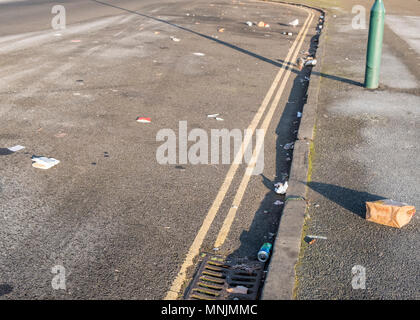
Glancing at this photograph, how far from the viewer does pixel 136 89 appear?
979cm

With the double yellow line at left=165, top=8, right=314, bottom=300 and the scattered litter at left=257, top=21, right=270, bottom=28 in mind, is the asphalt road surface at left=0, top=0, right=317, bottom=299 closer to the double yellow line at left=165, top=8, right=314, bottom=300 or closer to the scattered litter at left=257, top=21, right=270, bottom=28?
the double yellow line at left=165, top=8, right=314, bottom=300

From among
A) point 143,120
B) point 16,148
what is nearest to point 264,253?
point 16,148

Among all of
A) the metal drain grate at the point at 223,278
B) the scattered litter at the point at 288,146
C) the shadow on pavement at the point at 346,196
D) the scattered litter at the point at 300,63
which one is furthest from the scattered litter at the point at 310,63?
the metal drain grate at the point at 223,278

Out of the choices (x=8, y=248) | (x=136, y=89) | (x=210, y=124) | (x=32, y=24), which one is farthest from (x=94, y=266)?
(x=32, y=24)

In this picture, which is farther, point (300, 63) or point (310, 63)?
point (310, 63)

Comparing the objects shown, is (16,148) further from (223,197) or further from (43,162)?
(223,197)

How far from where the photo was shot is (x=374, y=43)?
9.73m

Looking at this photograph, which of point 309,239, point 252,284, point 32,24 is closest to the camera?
point 252,284

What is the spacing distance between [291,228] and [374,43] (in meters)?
6.05

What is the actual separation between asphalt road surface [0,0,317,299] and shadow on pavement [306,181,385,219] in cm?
60

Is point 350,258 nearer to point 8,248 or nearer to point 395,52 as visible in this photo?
point 8,248

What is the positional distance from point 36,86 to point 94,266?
20.5ft

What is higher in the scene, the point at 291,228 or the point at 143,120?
the point at 143,120

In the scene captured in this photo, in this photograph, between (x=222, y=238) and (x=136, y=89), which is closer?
(x=222, y=238)
